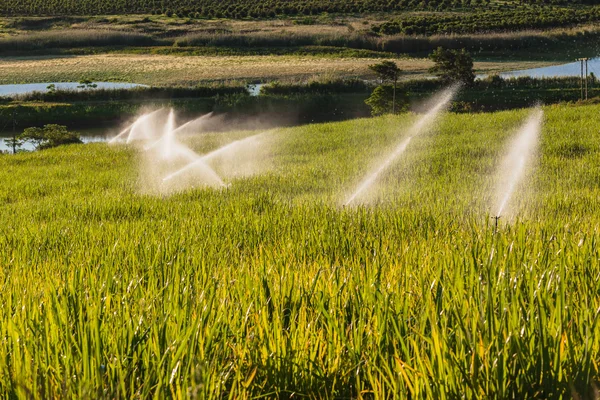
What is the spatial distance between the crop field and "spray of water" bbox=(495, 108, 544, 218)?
4559cm

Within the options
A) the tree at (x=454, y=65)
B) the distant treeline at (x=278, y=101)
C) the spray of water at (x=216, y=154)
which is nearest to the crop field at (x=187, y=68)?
the distant treeline at (x=278, y=101)

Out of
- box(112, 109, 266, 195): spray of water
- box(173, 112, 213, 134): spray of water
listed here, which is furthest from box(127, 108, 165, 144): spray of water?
box(112, 109, 266, 195): spray of water

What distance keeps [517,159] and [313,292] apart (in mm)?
8985

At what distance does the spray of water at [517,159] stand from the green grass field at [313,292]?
7.3 inches

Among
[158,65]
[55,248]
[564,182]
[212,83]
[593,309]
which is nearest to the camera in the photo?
[593,309]

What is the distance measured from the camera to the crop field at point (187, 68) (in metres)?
60.0

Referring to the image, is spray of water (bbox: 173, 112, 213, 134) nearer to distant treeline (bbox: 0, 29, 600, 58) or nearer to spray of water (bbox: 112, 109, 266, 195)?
spray of water (bbox: 112, 109, 266, 195)

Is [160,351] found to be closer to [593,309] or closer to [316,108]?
[593,309]

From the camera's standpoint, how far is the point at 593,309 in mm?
1880

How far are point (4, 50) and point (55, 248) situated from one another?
84.2 metres

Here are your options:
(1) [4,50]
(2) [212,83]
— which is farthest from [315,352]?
(1) [4,50]

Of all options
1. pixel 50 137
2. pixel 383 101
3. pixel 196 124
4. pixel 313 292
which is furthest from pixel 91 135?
pixel 313 292

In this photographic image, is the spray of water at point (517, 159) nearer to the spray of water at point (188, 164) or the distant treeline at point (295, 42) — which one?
the spray of water at point (188, 164)

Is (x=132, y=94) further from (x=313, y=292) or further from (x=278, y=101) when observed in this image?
(x=313, y=292)
